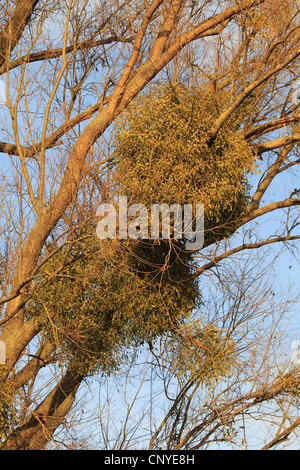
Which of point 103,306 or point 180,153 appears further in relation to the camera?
point 103,306

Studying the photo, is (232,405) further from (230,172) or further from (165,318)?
(230,172)

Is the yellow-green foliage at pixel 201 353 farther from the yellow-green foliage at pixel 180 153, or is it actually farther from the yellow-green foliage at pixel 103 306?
the yellow-green foliage at pixel 180 153

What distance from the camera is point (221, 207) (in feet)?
25.8

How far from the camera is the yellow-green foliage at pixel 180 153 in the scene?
7.28 metres

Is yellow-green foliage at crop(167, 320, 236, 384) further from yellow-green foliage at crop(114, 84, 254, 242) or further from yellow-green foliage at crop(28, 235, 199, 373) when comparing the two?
yellow-green foliage at crop(114, 84, 254, 242)

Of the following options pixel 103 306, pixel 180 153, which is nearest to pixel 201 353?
pixel 103 306

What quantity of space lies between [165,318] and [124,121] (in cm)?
292

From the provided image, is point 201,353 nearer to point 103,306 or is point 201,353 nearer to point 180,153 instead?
point 103,306

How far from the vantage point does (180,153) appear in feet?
24.2

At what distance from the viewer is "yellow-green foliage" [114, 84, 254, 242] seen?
7277 mm

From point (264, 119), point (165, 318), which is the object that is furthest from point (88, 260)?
point (264, 119)

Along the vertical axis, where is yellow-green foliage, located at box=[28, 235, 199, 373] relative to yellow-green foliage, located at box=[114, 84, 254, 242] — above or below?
below

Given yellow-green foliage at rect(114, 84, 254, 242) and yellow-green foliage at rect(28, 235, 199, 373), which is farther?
yellow-green foliage at rect(28, 235, 199, 373)

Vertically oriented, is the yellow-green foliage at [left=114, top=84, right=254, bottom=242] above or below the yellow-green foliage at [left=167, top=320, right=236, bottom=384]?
above
